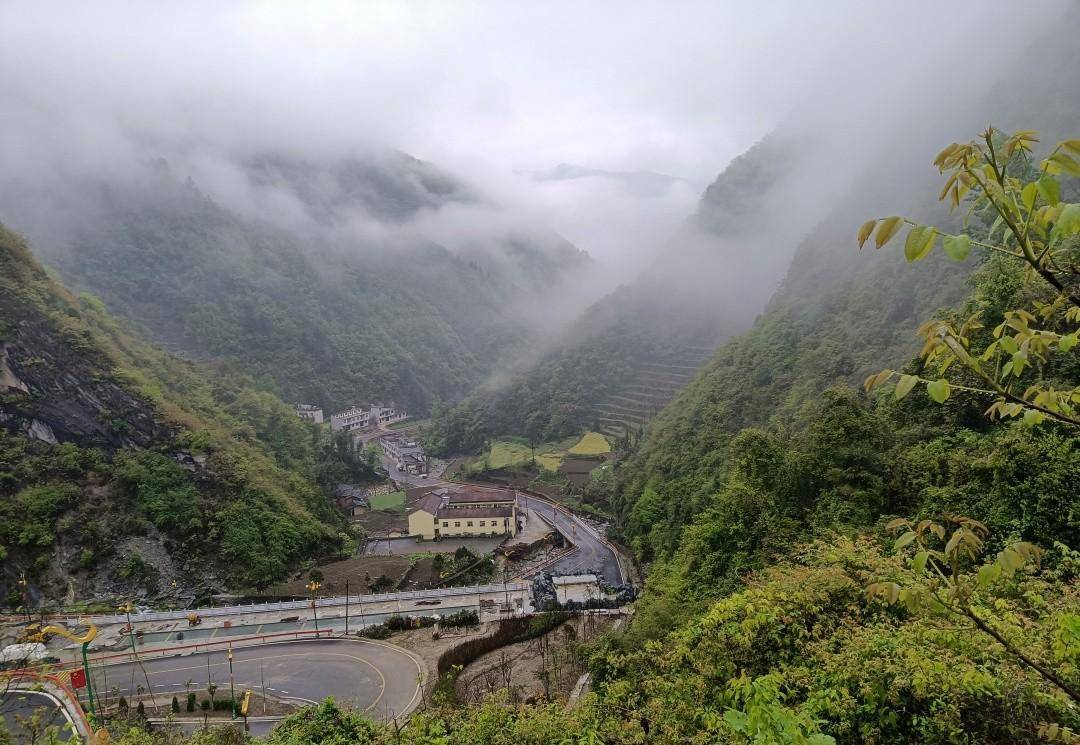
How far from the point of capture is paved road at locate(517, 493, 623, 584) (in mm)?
35719

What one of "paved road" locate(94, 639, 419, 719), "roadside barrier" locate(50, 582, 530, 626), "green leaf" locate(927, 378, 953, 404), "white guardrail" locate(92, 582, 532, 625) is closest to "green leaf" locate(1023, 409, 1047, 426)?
"green leaf" locate(927, 378, 953, 404)

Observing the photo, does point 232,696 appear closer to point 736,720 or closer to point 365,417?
point 736,720

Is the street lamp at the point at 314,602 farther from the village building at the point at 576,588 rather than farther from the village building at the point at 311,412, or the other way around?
the village building at the point at 311,412

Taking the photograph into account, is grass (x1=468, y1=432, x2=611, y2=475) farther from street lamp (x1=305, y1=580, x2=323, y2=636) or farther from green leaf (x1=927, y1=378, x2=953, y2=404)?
green leaf (x1=927, y1=378, x2=953, y2=404)

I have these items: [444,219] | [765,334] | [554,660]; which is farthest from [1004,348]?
[444,219]

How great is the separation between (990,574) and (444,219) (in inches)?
6942

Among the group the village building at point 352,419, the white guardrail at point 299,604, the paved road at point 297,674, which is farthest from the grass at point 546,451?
the paved road at point 297,674

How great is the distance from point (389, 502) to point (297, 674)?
30.5m

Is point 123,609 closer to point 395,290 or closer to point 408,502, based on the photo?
point 408,502

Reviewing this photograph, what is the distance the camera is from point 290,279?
332 ft

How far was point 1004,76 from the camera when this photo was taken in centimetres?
4272

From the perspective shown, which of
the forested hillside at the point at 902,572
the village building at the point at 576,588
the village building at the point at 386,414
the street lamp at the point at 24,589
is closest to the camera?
the forested hillside at the point at 902,572

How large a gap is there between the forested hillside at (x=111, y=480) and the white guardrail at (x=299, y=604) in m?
2.60

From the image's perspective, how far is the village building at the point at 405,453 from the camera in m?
64.8
